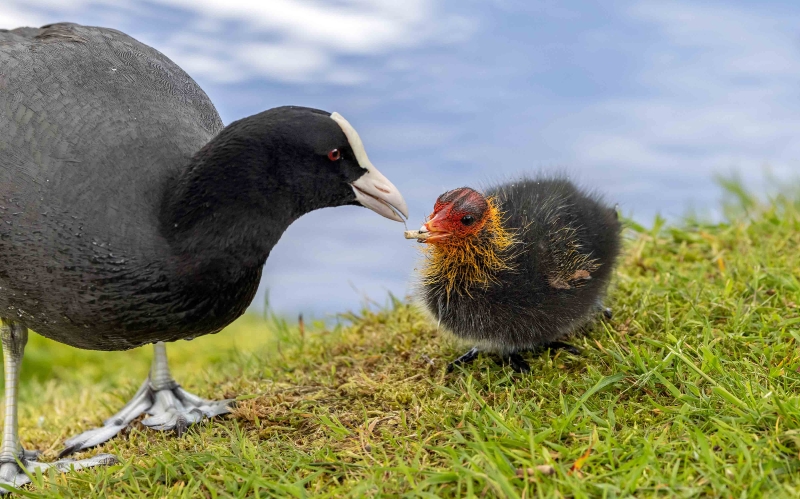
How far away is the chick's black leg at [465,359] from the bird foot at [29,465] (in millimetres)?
1759

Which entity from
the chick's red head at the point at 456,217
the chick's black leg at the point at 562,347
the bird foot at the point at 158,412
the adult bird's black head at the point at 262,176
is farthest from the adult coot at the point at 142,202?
the chick's black leg at the point at 562,347

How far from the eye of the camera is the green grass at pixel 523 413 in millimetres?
2852

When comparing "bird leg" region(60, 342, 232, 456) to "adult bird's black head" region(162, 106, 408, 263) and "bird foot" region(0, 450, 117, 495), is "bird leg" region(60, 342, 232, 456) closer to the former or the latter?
"bird foot" region(0, 450, 117, 495)

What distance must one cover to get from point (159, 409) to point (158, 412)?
5 cm

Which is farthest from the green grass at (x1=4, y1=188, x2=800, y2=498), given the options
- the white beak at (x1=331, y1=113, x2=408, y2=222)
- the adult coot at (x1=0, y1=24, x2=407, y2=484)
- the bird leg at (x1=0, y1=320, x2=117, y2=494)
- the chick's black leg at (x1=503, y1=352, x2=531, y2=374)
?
the white beak at (x1=331, y1=113, x2=408, y2=222)

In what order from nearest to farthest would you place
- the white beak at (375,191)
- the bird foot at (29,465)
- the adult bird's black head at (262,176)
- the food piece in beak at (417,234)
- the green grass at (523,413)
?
the green grass at (523,413) < the adult bird's black head at (262,176) < the white beak at (375,191) < the food piece in beak at (417,234) < the bird foot at (29,465)

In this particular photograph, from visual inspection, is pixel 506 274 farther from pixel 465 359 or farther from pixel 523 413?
pixel 523 413

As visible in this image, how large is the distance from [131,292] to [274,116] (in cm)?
99

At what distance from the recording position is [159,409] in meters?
4.54

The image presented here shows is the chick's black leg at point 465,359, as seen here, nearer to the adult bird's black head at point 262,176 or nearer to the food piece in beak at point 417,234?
the food piece in beak at point 417,234

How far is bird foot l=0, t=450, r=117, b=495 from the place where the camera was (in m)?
3.80

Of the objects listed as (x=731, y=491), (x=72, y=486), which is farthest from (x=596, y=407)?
(x=72, y=486)

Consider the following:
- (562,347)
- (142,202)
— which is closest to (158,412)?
(142,202)

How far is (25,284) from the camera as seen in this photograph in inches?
138
